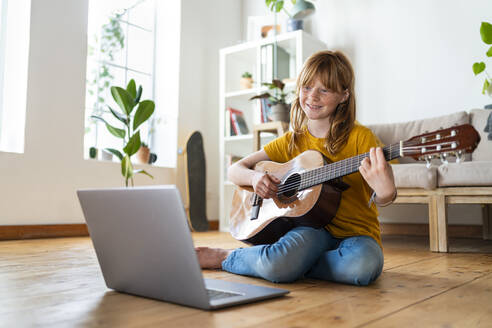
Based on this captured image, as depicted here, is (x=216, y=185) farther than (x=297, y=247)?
Yes

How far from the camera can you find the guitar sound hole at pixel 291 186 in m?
1.34

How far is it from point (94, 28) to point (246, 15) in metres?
1.54

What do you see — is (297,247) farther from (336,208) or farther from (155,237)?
(155,237)

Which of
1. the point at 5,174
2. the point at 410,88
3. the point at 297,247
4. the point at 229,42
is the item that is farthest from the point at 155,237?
the point at 229,42

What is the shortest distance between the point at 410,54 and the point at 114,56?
2327 mm

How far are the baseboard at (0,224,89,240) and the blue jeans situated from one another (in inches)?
72.4

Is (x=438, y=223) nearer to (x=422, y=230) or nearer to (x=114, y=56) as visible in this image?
(x=422, y=230)

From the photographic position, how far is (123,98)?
9.48 ft

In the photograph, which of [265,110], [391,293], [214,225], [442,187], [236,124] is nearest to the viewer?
[391,293]

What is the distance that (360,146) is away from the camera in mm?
1330

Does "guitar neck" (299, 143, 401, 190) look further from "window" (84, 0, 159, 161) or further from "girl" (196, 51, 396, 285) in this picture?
"window" (84, 0, 159, 161)

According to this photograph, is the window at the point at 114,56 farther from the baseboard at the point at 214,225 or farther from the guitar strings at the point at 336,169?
the guitar strings at the point at 336,169

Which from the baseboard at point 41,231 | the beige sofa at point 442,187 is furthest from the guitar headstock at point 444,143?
the baseboard at point 41,231

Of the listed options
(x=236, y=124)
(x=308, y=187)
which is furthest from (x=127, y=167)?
(x=308, y=187)
